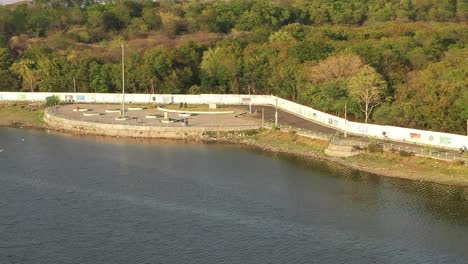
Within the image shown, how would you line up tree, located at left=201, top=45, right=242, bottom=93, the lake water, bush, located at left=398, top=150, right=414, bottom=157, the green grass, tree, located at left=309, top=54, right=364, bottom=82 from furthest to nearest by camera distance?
tree, located at left=201, top=45, right=242, bottom=93
tree, located at left=309, top=54, right=364, bottom=82
bush, located at left=398, top=150, right=414, bottom=157
the green grass
the lake water

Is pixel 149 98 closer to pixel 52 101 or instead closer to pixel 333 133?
pixel 52 101

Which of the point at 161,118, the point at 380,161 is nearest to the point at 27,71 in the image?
the point at 161,118

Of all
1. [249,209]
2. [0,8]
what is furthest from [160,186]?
[0,8]

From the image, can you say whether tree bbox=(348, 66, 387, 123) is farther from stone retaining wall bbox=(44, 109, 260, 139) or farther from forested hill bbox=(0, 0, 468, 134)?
stone retaining wall bbox=(44, 109, 260, 139)

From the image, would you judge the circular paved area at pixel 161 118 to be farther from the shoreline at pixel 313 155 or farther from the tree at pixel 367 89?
the tree at pixel 367 89

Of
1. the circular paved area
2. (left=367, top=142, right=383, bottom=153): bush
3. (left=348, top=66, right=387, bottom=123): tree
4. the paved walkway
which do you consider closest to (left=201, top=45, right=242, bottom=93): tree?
A: the paved walkway

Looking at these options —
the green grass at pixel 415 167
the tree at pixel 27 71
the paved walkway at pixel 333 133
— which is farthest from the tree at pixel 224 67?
the green grass at pixel 415 167
